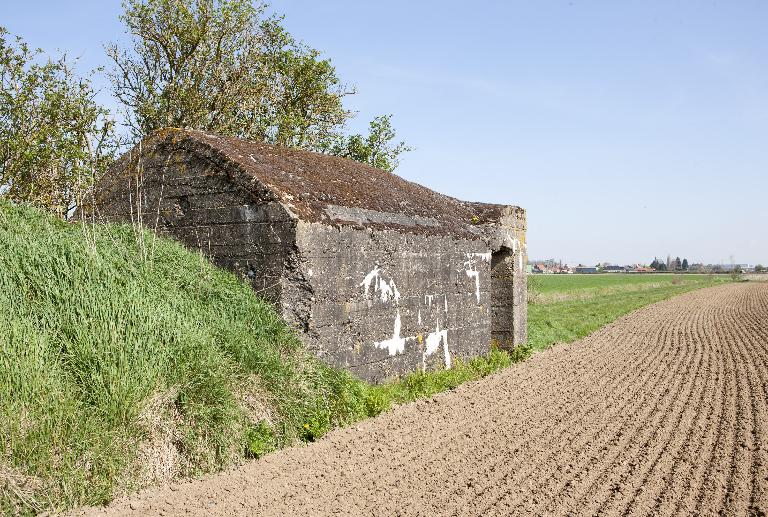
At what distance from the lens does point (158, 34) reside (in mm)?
19219

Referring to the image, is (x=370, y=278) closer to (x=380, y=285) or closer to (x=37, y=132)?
(x=380, y=285)

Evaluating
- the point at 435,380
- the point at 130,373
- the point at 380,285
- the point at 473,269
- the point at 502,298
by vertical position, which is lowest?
the point at 435,380

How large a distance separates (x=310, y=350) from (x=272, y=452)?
1.67m

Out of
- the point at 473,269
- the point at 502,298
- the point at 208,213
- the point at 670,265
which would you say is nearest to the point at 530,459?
the point at 208,213

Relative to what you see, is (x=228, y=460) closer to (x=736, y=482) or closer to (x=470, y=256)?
(x=736, y=482)

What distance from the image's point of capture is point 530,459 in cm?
623

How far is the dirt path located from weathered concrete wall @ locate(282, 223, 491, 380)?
2.99 feet

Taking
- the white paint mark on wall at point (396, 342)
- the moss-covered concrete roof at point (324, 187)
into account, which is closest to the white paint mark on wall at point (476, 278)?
the moss-covered concrete roof at point (324, 187)

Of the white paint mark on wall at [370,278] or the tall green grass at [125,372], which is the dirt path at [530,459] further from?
the white paint mark on wall at [370,278]

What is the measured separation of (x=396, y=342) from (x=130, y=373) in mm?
4429

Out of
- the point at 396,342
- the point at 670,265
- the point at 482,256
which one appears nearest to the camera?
the point at 396,342

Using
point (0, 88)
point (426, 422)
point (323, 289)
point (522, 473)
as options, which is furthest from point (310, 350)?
point (0, 88)

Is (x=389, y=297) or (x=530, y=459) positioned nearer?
(x=530, y=459)

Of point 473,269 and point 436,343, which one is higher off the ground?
point 473,269
